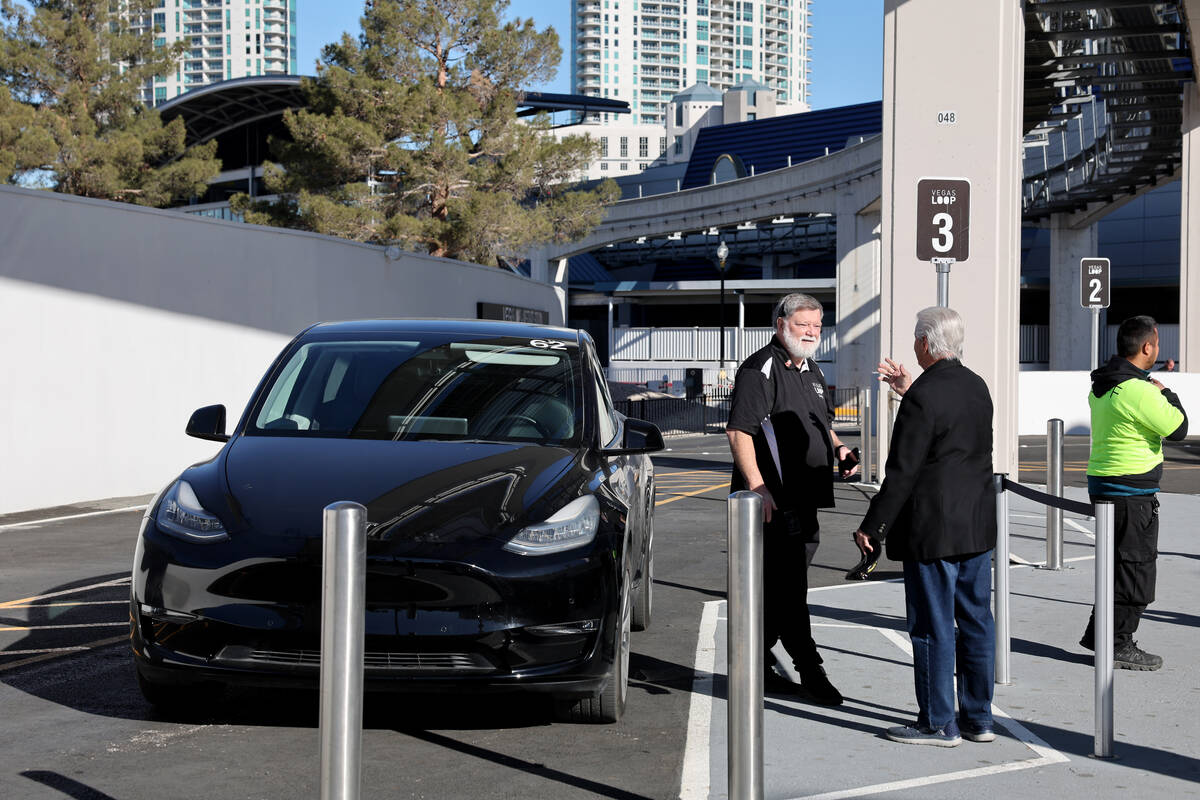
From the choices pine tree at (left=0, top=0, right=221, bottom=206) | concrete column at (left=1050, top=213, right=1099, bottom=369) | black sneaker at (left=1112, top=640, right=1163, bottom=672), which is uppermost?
pine tree at (left=0, top=0, right=221, bottom=206)

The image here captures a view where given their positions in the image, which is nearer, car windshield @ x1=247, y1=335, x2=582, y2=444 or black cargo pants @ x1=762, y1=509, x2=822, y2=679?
black cargo pants @ x1=762, y1=509, x2=822, y2=679

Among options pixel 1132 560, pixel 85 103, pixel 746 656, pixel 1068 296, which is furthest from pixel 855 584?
pixel 1068 296

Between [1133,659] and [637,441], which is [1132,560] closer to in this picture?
[1133,659]

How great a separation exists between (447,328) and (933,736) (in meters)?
3.32

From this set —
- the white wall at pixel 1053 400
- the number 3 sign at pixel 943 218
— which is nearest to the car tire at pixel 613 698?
the number 3 sign at pixel 943 218

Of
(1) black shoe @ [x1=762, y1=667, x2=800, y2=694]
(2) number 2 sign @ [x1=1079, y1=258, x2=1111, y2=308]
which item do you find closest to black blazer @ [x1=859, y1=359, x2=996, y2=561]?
(1) black shoe @ [x1=762, y1=667, x2=800, y2=694]

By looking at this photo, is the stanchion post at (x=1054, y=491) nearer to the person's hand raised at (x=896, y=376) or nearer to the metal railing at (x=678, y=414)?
the person's hand raised at (x=896, y=376)

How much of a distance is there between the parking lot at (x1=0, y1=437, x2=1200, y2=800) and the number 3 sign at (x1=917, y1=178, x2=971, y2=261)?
4.23 meters

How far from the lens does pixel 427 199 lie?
1571 inches

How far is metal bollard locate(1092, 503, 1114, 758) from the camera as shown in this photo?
5180 millimetres

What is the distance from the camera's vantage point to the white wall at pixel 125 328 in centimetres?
1516

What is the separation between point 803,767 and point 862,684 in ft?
5.14

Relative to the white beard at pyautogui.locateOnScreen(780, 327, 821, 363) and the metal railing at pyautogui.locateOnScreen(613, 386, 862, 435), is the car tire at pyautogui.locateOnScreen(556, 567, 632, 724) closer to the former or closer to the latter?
the white beard at pyautogui.locateOnScreen(780, 327, 821, 363)

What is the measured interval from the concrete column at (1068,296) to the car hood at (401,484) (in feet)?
160
